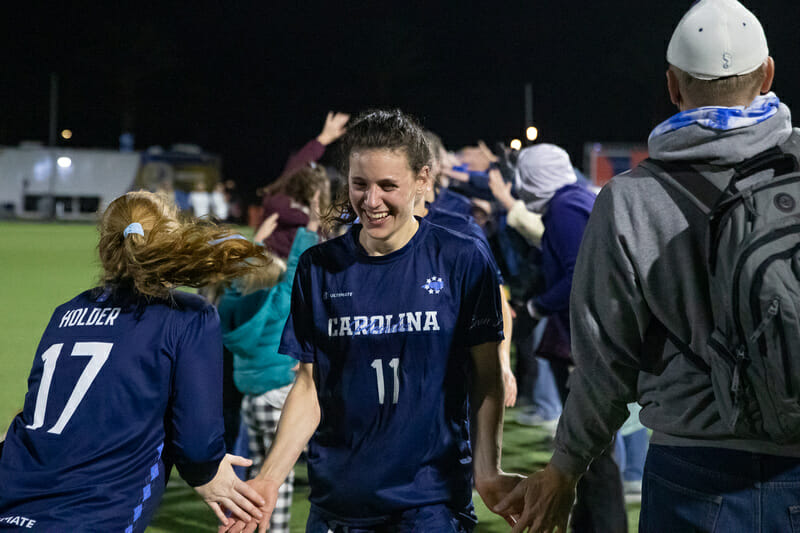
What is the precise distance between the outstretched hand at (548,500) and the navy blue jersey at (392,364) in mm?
419

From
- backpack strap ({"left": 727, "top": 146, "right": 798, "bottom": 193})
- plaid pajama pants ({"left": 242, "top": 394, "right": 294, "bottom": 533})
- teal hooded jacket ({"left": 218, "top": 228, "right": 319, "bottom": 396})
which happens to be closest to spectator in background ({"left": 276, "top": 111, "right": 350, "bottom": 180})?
teal hooded jacket ({"left": 218, "top": 228, "right": 319, "bottom": 396})

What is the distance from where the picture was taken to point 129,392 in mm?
2791

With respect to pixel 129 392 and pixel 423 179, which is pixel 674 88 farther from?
pixel 129 392

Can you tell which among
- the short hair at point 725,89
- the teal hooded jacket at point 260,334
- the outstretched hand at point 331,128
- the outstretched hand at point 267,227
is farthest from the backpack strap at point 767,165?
the outstretched hand at point 331,128

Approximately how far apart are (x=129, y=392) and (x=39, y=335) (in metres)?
10.7

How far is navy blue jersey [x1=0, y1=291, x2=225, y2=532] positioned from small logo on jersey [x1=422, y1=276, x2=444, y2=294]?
729 millimetres

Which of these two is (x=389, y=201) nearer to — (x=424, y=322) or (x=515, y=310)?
(x=424, y=322)

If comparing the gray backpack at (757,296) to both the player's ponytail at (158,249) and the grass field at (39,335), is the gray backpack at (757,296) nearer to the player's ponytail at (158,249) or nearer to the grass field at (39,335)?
the player's ponytail at (158,249)

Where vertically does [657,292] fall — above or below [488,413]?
above

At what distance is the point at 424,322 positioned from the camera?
3.04 m

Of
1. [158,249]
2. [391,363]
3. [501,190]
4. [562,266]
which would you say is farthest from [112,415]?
[501,190]

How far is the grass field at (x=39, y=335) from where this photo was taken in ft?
18.7

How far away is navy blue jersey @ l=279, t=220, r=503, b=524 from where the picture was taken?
2984mm

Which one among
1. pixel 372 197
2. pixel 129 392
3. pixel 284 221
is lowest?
pixel 129 392
